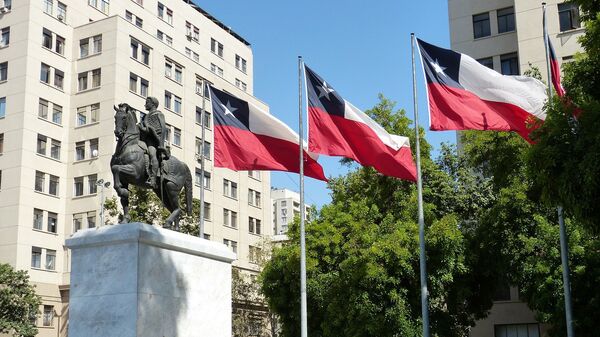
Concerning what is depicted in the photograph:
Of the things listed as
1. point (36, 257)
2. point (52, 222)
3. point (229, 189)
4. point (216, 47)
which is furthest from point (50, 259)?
point (216, 47)

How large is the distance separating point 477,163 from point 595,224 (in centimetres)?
1648

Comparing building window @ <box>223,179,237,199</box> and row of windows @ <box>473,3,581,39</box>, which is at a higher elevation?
row of windows @ <box>473,3,581,39</box>

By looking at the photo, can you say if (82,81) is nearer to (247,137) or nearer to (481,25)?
(481,25)

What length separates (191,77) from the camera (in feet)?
240

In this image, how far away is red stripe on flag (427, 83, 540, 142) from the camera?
22703 millimetres

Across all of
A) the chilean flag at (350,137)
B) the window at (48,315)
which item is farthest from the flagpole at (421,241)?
the window at (48,315)

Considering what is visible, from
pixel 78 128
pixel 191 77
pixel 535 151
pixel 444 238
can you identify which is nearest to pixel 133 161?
pixel 535 151

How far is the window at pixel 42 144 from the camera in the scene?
60219mm

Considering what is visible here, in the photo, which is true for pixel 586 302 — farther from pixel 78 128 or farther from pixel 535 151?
pixel 78 128

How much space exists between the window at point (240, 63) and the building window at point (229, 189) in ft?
52.0

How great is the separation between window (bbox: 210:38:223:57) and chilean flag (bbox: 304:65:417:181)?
5942 cm

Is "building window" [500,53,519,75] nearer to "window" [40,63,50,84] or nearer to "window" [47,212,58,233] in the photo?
"window" [40,63,50,84]

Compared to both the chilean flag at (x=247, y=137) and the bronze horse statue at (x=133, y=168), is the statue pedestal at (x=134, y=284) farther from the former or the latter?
the chilean flag at (x=247, y=137)

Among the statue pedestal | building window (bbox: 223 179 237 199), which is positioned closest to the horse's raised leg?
the statue pedestal
